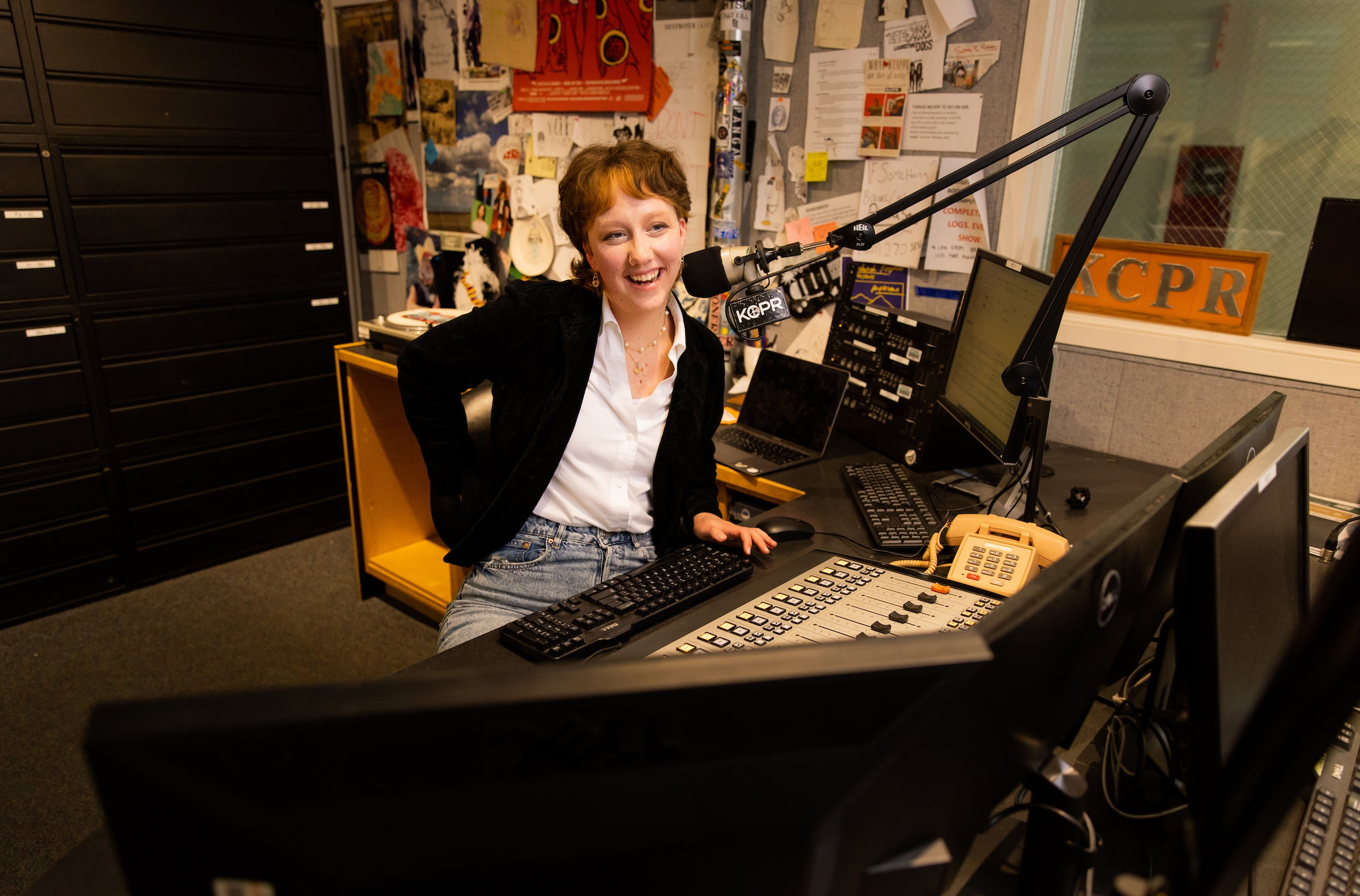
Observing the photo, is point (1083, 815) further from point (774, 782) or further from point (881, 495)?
point (881, 495)

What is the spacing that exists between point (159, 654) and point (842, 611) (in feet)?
6.83

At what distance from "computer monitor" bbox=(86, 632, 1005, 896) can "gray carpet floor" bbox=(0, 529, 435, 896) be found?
168 cm

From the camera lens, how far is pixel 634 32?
7.48ft

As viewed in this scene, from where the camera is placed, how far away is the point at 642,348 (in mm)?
1445

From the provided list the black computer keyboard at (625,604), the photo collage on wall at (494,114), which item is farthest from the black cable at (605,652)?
the photo collage on wall at (494,114)

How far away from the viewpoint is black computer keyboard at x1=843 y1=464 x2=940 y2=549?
1.29 metres

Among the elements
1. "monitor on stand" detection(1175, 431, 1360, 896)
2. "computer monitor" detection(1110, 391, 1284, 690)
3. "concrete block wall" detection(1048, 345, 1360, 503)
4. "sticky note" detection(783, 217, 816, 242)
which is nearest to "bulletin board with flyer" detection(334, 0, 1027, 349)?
"sticky note" detection(783, 217, 816, 242)

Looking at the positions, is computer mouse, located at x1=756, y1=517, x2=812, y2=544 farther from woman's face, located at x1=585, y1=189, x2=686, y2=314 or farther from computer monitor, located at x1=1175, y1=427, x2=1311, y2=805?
computer monitor, located at x1=1175, y1=427, x2=1311, y2=805

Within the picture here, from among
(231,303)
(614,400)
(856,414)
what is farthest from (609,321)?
(231,303)

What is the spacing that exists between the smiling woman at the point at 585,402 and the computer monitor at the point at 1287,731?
83cm

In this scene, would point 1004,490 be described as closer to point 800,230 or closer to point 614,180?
point 614,180

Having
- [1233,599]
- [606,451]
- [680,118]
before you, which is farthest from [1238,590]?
[680,118]

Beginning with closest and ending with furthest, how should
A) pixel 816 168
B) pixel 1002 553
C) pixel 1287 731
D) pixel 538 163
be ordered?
pixel 1287 731 < pixel 1002 553 < pixel 816 168 < pixel 538 163

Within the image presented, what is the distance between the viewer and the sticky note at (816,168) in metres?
2.04
